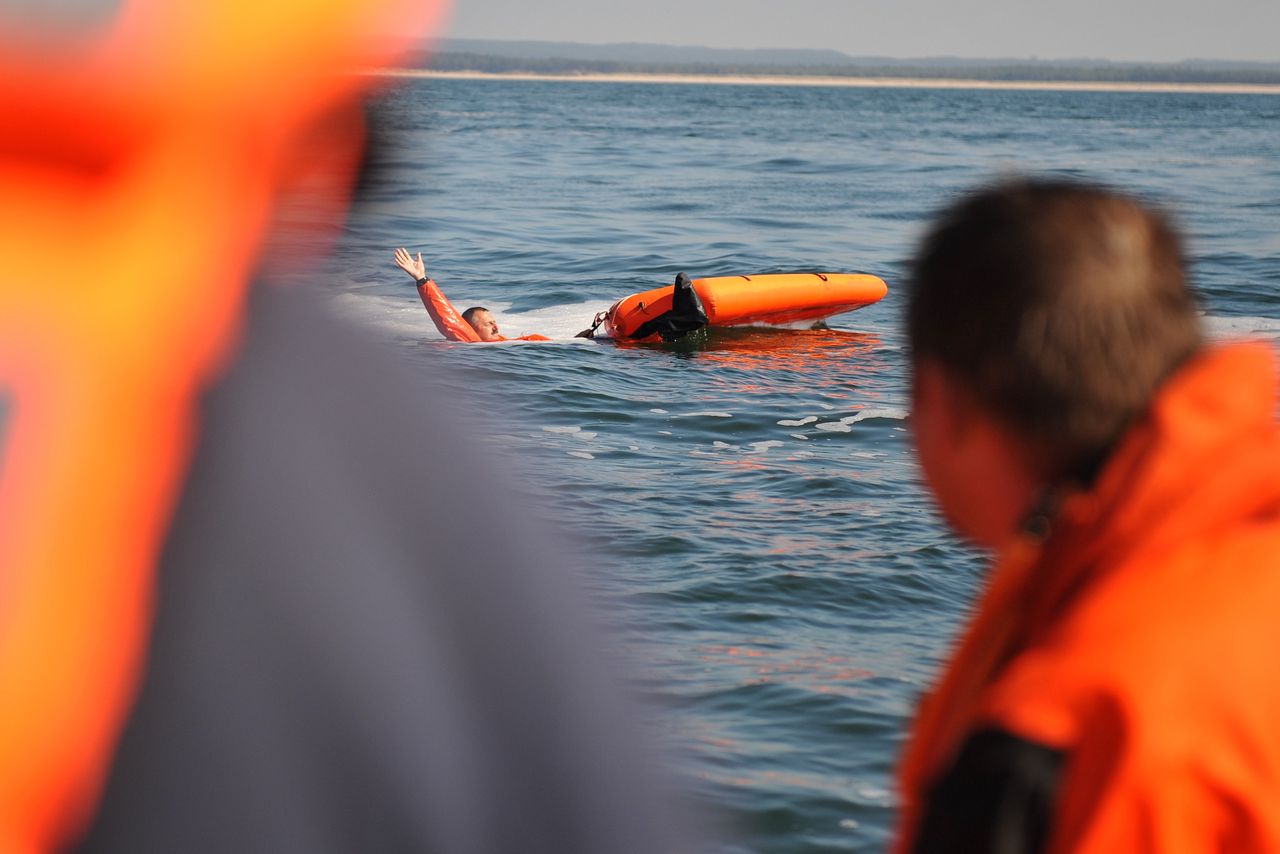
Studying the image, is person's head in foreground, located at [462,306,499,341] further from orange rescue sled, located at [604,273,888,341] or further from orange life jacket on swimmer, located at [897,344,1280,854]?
orange life jacket on swimmer, located at [897,344,1280,854]

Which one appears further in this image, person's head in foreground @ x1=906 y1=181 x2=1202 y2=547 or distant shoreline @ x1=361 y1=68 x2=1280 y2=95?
distant shoreline @ x1=361 y1=68 x2=1280 y2=95

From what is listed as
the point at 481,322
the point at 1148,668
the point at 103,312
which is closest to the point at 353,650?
the point at 103,312

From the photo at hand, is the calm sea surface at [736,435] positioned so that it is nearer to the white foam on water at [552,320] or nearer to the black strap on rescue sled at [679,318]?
the white foam on water at [552,320]

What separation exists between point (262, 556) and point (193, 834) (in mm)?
99

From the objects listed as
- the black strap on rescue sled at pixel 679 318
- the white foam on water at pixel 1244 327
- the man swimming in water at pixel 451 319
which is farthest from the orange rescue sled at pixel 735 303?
the white foam on water at pixel 1244 327

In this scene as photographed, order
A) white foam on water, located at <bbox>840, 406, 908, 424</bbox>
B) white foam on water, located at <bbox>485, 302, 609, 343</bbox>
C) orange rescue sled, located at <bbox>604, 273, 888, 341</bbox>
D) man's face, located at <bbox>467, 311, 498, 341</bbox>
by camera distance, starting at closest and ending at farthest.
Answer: white foam on water, located at <bbox>840, 406, 908, 424</bbox> → man's face, located at <bbox>467, 311, 498, 341</bbox> → orange rescue sled, located at <bbox>604, 273, 888, 341</bbox> → white foam on water, located at <bbox>485, 302, 609, 343</bbox>

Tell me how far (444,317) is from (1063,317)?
12.9 metres

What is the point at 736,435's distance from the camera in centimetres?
1149

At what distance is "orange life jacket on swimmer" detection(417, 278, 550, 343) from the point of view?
13.7 meters

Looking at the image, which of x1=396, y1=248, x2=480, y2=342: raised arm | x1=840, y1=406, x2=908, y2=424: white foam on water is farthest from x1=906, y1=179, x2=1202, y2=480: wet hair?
x1=396, y1=248, x2=480, y2=342: raised arm

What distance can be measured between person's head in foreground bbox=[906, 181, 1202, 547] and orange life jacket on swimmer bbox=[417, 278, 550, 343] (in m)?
12.1

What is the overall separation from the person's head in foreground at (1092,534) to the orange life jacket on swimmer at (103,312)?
80cm

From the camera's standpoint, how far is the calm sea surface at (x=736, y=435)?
5.34 meters

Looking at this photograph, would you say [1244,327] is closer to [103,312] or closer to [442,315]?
[442,315]
